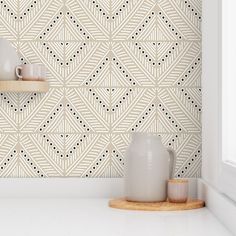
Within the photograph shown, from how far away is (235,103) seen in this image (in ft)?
5.26

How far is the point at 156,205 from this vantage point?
176 cm

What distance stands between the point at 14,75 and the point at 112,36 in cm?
39

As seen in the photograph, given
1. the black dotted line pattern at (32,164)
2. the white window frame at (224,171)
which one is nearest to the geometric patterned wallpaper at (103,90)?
the black dotted line pattern at (32,164)

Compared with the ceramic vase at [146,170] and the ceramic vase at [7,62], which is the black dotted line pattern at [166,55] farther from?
the ceramic vase at [7,62]

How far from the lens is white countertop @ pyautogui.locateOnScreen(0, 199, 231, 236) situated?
1.39m

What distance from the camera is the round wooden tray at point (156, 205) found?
1720mm

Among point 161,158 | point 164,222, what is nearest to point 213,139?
point 161,158

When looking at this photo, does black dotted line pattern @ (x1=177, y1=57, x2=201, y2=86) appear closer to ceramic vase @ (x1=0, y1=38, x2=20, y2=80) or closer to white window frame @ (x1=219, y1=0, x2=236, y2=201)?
white window frame @ (x1=219, y1=0, x2=236, y2=201)

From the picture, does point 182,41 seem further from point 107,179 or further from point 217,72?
point 107,179

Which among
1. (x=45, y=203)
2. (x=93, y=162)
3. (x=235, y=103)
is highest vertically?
(x=235, y=103)

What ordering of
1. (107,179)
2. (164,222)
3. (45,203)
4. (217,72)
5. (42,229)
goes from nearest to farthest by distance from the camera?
(42,229), (164,222), (217,72), (45,203), (107,179)

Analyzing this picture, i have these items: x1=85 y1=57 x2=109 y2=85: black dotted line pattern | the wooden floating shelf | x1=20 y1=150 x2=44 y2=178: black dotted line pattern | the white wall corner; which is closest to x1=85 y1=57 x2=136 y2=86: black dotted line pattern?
x1=85 y1=57 x2=109 y2=85: black dotted line pattern

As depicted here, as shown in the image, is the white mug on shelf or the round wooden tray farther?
the white mug on shelf

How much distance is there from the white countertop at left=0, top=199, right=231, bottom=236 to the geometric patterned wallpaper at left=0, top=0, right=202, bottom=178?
0.76 feet
